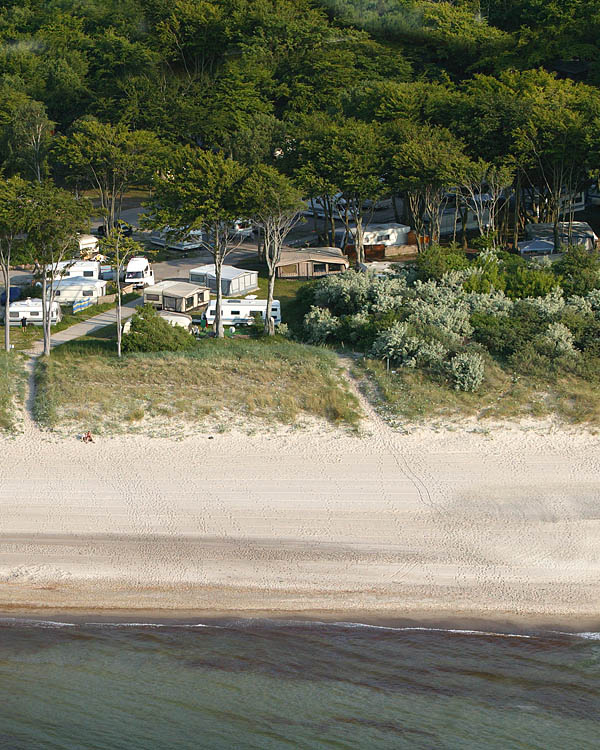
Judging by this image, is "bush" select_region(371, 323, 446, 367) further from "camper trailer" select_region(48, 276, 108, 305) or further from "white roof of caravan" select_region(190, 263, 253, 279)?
"camper trailer" select_region(48, 276, 108, 305)

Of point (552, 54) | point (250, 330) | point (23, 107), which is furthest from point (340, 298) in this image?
point (552, 54)

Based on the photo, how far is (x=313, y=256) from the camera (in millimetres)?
49531

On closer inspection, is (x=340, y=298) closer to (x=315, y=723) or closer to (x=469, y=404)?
(x=469, y=404)

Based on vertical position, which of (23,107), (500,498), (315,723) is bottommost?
(315,723)

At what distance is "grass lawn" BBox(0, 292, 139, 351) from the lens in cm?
3847

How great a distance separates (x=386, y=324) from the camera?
34219 mm

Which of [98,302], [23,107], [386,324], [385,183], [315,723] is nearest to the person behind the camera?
[315,723]

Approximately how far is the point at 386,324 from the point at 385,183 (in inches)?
741

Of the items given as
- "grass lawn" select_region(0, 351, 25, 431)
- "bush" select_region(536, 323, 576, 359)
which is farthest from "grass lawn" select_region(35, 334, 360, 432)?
"bush" select_region(536, 323, 576, 359)

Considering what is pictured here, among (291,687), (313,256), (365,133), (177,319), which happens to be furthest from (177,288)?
(291,687)

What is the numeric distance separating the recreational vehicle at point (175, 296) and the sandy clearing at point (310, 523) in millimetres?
16160

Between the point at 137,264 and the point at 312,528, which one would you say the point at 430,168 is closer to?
the point at 137,264

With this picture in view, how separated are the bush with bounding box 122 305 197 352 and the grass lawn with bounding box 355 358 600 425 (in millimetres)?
7718

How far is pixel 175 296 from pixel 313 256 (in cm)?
993
